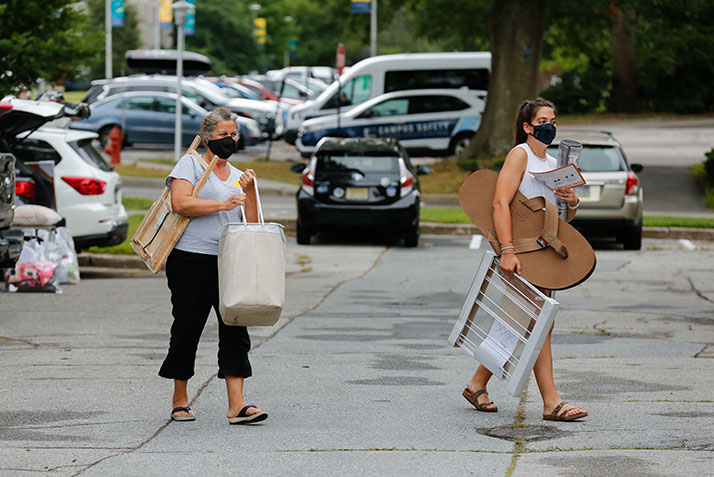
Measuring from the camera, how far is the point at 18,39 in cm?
1734

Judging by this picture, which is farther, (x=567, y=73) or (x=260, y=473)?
(x=567, y=73)

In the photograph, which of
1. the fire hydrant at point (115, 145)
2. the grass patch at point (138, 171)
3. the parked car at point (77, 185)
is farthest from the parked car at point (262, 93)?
the parked car at point (77, 185)

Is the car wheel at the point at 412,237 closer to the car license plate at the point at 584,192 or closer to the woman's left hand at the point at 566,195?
the car license plate at the point at 584,192

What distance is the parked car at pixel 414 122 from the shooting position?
29.4m

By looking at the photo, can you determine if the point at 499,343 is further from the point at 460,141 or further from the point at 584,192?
the point at 460,141

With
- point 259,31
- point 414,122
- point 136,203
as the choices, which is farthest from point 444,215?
point 259,31

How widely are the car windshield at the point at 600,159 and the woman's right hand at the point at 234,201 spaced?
1140 centimetres

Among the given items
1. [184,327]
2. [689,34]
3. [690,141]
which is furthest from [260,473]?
[689,34]

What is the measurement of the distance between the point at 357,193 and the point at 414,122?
1235 centimetres

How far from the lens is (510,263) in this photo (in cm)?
667

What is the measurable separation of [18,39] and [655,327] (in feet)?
34.1

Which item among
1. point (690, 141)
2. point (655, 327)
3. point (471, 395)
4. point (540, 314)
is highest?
point (540, 314)

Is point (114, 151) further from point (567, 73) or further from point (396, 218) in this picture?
point (567, 73)

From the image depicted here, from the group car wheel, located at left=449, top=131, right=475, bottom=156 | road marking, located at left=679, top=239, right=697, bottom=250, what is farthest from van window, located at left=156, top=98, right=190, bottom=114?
road marking, located at left=679, top=239, right=697, bottom=250
